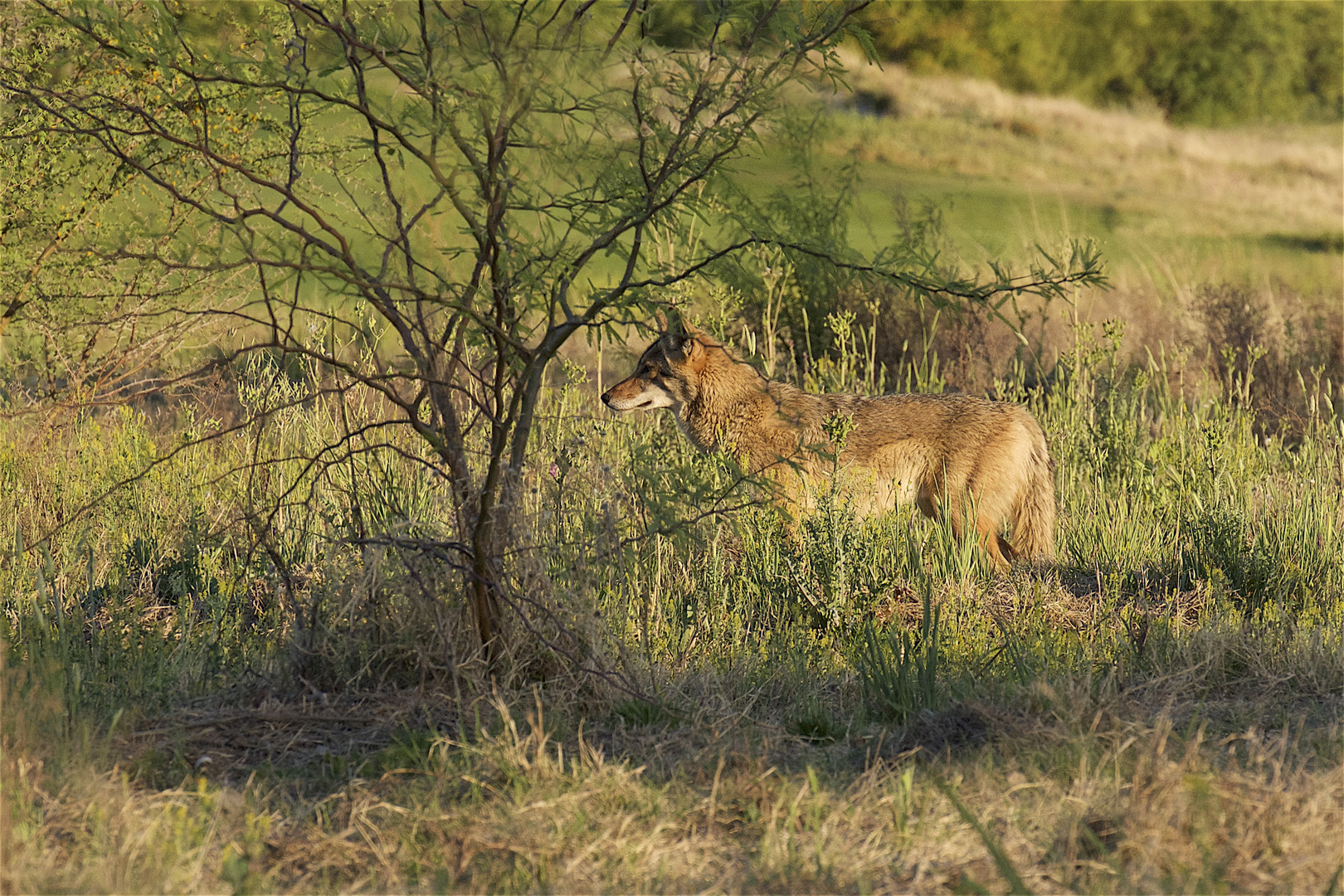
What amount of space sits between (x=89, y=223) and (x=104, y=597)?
3.39 m

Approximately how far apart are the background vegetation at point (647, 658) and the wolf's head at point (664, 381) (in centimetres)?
32

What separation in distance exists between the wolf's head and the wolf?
0.02 m

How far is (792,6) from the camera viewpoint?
402 centimetres

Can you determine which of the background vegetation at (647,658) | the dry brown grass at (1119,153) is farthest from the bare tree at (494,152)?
the dry brown grass at (1119,153)

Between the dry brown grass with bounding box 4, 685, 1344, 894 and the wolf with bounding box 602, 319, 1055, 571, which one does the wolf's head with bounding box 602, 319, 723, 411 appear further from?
the dry brown grass with bounding box 4, 685, 1344, 894

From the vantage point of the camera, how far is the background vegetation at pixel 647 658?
124 inches

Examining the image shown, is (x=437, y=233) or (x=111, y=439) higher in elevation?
(x=437, y=233)

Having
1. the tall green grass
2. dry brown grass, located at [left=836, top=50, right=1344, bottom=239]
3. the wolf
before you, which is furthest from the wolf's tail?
dry brown grass, located at [left=836, top=50, right=1344, bottom=239]

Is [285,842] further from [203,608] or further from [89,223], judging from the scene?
[89,223]

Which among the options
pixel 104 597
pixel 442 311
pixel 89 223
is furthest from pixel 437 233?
pixel 89 223

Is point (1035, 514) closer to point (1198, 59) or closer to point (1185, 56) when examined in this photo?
point (1198, 59)

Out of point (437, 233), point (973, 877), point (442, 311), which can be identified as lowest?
point (973, 877)

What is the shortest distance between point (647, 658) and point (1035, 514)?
3.04 metres

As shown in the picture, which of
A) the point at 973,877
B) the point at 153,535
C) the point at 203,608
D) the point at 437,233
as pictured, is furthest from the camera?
the point at 153,535
